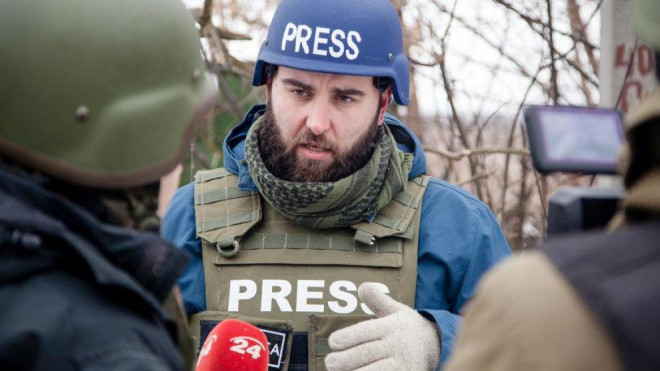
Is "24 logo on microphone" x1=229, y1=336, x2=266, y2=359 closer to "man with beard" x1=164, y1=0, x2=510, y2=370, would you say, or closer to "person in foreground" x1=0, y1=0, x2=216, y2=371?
"man with beard" x1=164, y1=0, x2=510, y2=370

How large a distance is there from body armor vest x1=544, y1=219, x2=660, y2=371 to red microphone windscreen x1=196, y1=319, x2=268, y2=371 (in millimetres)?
1494

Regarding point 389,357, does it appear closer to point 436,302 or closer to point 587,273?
point 436,302

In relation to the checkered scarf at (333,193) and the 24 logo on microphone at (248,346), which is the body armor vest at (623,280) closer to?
the 24 logo on microphone at (248,346)

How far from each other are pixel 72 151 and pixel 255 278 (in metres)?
1.43

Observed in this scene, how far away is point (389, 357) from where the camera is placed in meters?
2.84

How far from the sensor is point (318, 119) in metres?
3.37

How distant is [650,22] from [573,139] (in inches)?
9.6

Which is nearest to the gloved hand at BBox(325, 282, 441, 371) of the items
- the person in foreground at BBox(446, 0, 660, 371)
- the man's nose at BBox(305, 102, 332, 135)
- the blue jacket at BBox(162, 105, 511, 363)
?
the blue jacket at BBox(162, 105, 511, 363)

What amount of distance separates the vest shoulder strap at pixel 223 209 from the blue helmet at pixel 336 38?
18.4 inches

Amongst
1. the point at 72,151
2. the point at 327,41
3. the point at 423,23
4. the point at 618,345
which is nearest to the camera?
the point at 618,345

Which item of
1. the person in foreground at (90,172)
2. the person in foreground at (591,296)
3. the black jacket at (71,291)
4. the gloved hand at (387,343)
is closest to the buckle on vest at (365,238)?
the gloved hand at (387,343)

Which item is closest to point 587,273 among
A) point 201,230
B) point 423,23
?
point 201,230

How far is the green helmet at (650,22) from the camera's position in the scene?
4.10 feet

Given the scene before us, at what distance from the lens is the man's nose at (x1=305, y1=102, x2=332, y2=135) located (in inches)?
133
